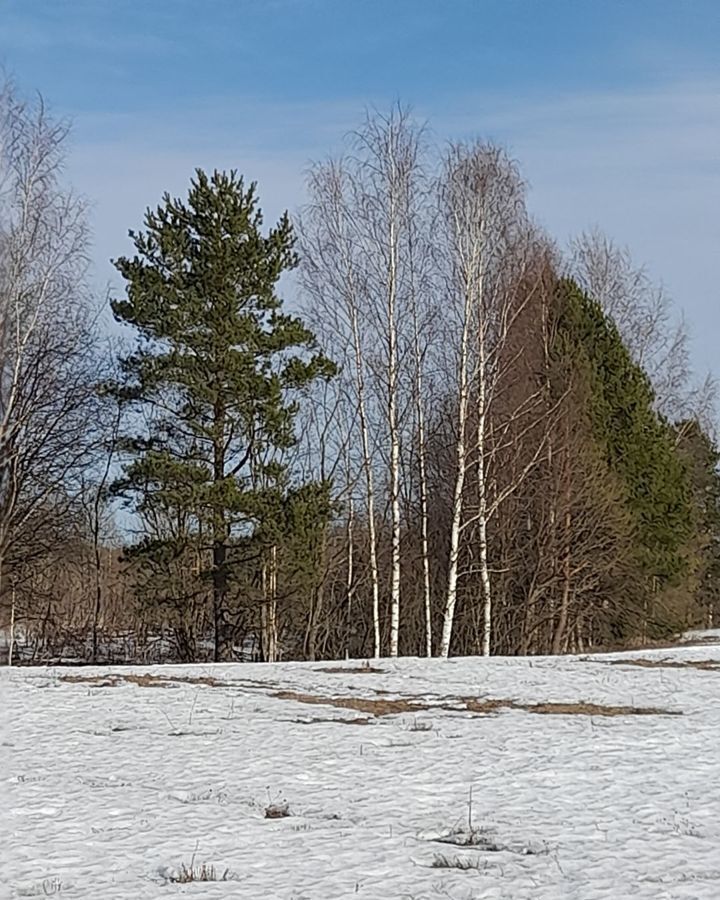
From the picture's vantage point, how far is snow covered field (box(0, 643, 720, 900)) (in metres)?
5.42

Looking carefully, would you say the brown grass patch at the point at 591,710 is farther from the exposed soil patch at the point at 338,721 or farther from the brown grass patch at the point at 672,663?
the brown grass patch at the point at 672,663

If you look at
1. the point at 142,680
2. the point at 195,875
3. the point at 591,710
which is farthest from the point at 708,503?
the point at 195,875

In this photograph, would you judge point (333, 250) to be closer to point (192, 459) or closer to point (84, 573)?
point (192, 459)

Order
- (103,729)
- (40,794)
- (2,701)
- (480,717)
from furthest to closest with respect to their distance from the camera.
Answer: (2,701) → (480,717) → (103,729) → (40,794)

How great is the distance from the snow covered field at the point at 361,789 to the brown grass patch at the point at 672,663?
2.19m

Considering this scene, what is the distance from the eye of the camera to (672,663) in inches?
651

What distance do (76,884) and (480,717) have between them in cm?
629

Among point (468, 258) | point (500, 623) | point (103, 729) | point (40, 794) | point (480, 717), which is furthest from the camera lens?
point (500, 623)

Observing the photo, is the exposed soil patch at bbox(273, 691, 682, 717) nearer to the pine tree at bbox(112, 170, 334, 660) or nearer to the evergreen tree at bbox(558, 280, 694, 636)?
the pine tree at bbox(112, 170, 334, 660)

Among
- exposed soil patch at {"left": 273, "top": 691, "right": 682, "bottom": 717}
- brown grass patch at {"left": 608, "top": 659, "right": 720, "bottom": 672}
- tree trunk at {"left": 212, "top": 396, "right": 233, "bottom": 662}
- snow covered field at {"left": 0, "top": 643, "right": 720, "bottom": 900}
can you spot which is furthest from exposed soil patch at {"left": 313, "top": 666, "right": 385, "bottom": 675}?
tree trunk at {"left": 212, "top": 396, "right": 233, "bottom": 662}

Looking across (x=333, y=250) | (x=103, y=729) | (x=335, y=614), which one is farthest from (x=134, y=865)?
(x=335, y=614)

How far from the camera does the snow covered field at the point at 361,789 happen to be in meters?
5.42

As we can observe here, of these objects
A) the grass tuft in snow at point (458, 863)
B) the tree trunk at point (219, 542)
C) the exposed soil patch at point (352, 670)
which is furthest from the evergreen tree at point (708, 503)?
the grass tuft in snow at point (458, 863)

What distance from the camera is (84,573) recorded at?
2606 cm
